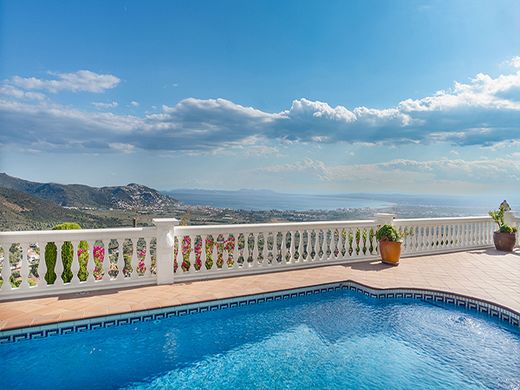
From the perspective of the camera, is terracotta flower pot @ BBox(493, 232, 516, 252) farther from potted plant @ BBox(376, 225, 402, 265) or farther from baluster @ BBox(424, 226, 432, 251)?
potted plant @ BBox(376, 225, 402, 265)

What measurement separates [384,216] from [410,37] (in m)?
6.98

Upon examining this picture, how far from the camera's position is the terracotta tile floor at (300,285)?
425 cm

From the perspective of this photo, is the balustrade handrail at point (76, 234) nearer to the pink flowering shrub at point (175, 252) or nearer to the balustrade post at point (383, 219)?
the pink flowering shrub at point (175, 252)

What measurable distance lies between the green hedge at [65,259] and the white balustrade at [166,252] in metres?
0.01

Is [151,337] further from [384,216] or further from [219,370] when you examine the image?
[384,216]

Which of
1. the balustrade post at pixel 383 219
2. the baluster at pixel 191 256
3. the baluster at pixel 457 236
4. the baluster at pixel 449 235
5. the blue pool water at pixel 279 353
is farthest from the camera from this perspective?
the baluster at pixel 457 236

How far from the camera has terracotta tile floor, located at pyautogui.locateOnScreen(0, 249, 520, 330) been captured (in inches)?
167

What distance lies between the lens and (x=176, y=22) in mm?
10469

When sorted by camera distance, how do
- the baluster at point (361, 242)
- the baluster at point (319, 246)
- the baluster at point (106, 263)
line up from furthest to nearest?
the baluster at point (361, 242) < the baluster at point (319, 246) < the baluster at point (106, 263)

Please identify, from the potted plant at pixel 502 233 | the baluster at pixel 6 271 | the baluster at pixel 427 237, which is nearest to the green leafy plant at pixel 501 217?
the potted plant at pixel 502 233

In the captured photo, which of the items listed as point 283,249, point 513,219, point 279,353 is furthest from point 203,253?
point 513,219

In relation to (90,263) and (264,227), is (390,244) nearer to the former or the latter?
(264,227)

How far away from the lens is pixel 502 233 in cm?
949

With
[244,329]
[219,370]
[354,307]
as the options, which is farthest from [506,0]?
[219,370]
